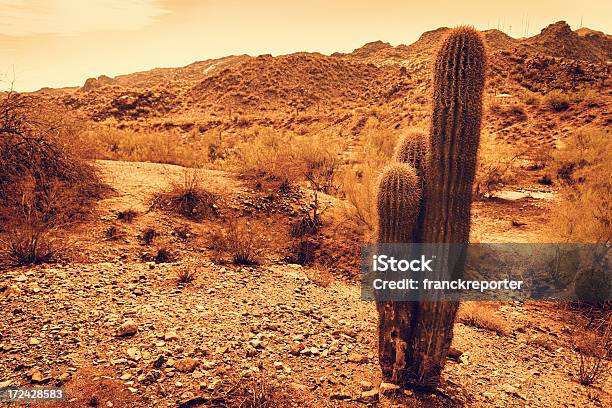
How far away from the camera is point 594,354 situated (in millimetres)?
4715

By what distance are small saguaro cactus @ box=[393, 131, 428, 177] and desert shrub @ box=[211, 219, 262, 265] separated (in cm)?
290

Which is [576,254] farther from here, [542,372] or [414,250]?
[414,250]

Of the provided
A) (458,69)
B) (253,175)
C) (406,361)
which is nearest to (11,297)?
(406,361)

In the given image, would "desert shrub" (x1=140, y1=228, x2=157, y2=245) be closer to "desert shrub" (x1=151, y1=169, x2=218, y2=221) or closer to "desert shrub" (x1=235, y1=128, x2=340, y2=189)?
"desert shrub" (x1=151, y1=169, x2=218, y2=221)

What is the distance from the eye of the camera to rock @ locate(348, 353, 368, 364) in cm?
415

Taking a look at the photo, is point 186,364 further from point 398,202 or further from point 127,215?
point 127,215

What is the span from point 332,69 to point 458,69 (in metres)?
38.8

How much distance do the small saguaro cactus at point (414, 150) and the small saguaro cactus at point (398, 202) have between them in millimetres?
239

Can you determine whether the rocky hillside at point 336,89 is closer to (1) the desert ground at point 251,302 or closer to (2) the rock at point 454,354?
(1) the desert ground at point 251,302

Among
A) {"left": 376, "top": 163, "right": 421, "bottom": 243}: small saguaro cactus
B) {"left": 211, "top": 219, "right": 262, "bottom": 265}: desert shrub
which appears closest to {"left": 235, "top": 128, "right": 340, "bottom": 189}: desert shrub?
{"left": 211, "top": 219, "right": 262, "bottom": 265}: desert shrub

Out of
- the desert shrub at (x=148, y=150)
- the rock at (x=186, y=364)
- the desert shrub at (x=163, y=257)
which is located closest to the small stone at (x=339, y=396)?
the rock at (x=186, y=364)

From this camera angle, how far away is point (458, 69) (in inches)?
153

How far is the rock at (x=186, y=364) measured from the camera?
3.56 m

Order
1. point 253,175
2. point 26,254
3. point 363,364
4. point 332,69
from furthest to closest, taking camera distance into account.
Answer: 1. point 332,69
2. point 253,175
3. point 26,254
4. point 363,364
